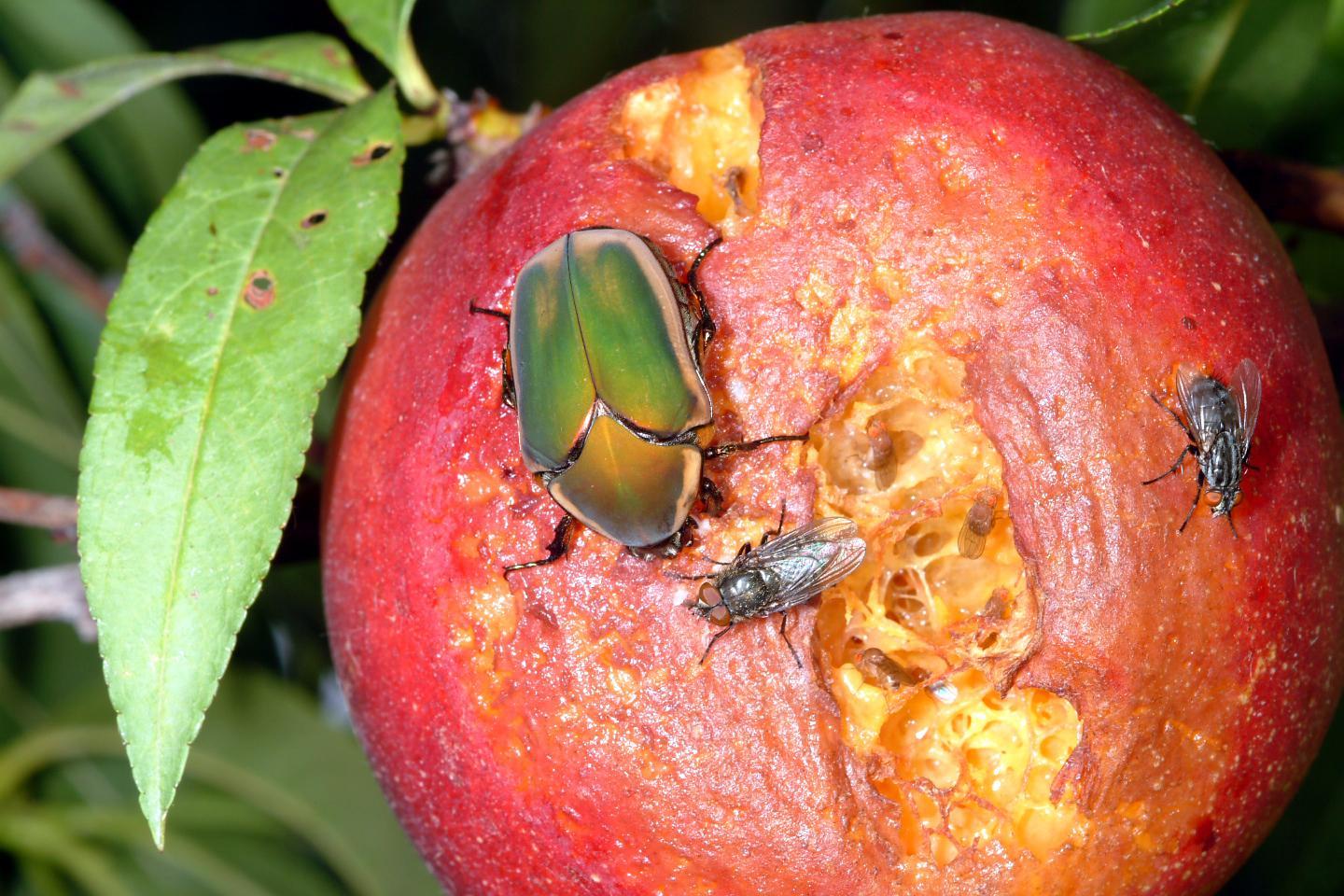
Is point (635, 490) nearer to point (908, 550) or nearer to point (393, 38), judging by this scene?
point (908, 550)

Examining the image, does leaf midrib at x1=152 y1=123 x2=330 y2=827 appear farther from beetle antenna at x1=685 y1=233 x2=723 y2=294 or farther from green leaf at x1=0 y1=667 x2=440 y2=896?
green leaf at x1=0 y1=667 x2=440 y2=896

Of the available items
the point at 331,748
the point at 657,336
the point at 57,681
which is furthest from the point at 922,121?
the point at 57,681

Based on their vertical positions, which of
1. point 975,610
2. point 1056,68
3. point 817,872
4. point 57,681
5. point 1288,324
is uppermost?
point 1056,68

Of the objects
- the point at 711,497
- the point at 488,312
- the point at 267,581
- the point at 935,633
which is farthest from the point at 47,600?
the point at 935,633

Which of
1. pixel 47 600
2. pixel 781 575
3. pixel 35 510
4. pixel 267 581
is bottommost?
pixel 267 581

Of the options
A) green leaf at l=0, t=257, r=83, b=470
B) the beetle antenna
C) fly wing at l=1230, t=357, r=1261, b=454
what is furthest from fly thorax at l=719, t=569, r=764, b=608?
green leaf at l=0, t=257, r=83, b=470

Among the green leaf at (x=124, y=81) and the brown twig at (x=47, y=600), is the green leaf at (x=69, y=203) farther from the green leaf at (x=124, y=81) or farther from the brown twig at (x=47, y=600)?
the brown twig at (x=47, y=600)

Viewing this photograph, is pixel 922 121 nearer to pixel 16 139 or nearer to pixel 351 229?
pixel 351 229
